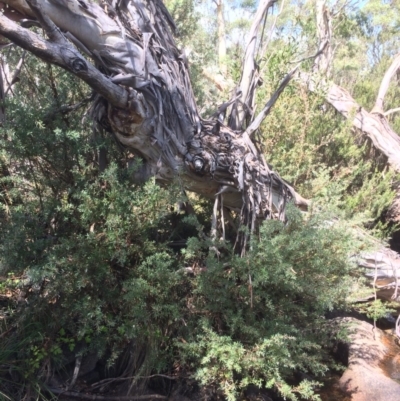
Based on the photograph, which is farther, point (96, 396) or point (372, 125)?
point (372, 125)

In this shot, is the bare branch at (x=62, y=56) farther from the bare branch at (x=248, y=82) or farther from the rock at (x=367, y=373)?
the rock at (x=367, y=373)

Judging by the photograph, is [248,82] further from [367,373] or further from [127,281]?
[367,373]

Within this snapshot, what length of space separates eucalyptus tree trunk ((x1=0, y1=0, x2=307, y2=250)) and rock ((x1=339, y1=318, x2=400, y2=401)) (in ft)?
5.37

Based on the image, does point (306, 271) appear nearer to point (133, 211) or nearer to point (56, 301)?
point (133, 211)

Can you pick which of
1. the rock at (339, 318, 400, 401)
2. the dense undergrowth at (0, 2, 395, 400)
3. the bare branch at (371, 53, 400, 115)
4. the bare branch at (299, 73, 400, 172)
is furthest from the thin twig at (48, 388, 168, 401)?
the bare branch at (371, 53, 400, 115)

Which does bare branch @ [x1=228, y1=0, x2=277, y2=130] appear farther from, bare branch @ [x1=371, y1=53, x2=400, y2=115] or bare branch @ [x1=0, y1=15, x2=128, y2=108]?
bare branch @ [x1=371, y1=53, x2=400, y2=115]

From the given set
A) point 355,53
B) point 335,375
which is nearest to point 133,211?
point 335,375

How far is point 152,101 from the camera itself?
3.34 m

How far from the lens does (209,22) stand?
16.2 metres

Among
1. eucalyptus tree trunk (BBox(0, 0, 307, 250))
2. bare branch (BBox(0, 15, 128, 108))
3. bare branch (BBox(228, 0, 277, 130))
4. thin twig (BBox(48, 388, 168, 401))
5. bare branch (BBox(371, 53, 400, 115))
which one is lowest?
thin twig (BBox(48, 388, 168, 401))

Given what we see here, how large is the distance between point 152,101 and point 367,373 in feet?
10.6

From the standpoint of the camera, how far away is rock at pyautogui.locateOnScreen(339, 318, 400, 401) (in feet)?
12.8

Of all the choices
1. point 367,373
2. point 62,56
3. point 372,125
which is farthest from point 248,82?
point 372,125

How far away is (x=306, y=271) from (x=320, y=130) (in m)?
3.49
